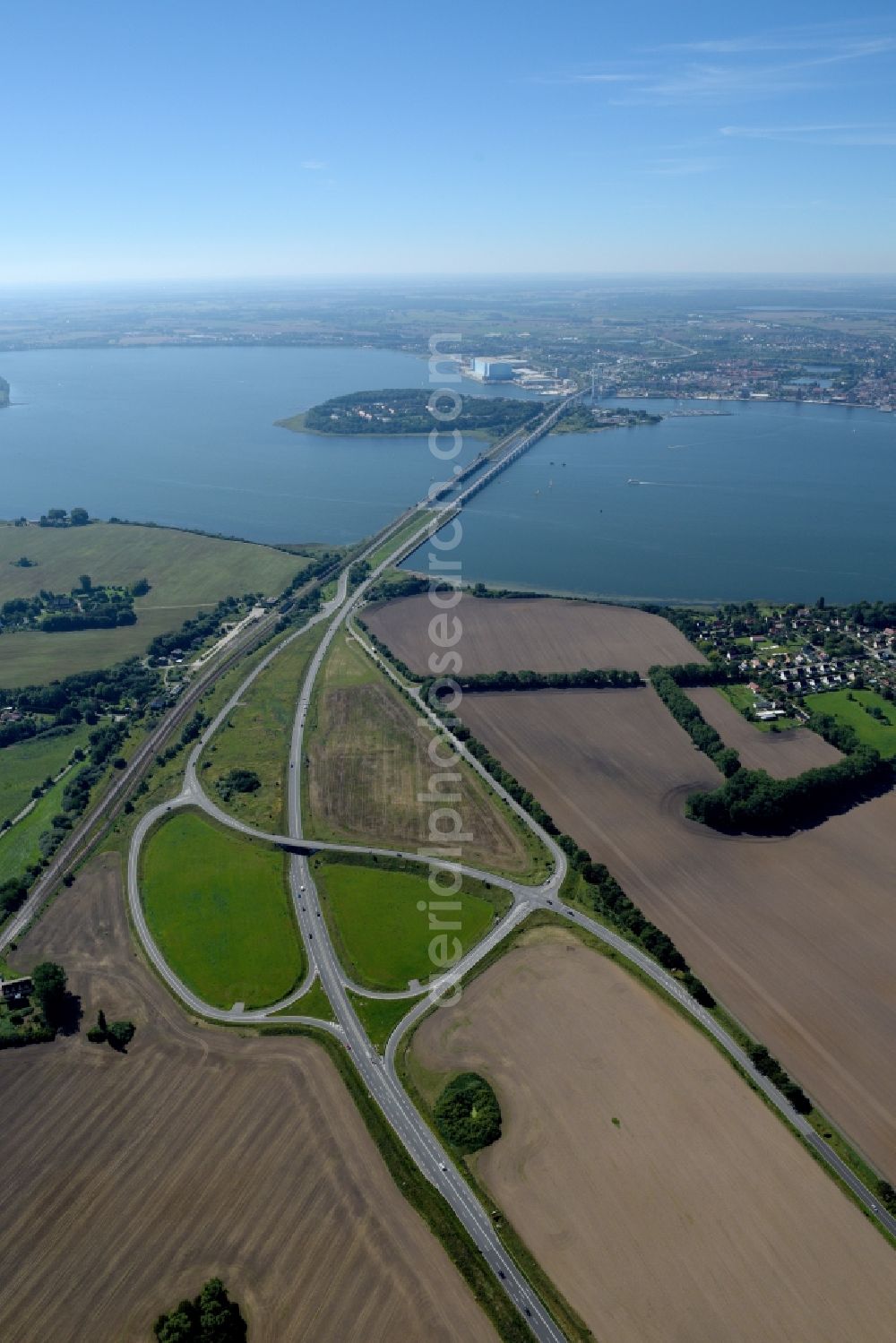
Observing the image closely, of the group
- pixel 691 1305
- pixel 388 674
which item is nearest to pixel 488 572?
pixel 388 674

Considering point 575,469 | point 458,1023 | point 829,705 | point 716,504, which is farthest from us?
point 575,469

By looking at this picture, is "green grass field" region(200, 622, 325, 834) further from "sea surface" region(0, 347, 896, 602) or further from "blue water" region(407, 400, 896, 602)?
"sea surface" region(0, 347, 896, 602)

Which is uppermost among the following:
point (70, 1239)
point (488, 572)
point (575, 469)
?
point (575, 469)

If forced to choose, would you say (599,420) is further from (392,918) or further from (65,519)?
(392,918)

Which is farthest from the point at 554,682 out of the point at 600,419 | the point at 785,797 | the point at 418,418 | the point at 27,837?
the point at 418,418

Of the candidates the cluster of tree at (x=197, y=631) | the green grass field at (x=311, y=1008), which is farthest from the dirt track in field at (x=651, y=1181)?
the cluster of tree at (x=197, y=631)

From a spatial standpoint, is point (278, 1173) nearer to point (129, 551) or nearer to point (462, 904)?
point (462, 904)

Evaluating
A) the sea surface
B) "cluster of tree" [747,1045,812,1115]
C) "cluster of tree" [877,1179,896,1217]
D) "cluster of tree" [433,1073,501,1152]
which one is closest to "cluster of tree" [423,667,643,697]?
the sea surface
